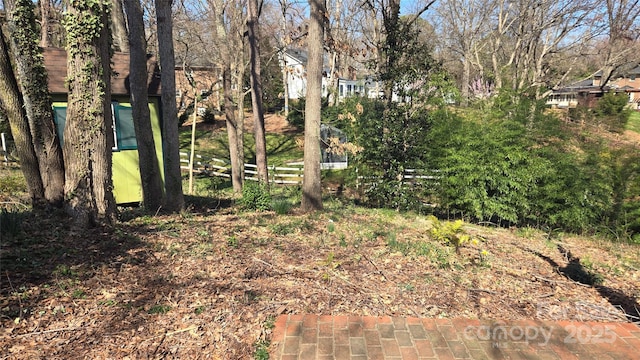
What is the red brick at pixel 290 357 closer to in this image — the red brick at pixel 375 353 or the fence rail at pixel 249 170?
the red brick at pixel 375 353

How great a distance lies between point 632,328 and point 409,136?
6.15m

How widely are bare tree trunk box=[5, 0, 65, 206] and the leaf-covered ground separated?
27.5 inches

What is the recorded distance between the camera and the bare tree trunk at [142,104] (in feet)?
23.1

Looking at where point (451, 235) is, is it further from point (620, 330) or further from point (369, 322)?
point (369, 322)

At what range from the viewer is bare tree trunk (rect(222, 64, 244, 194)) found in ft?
42.8

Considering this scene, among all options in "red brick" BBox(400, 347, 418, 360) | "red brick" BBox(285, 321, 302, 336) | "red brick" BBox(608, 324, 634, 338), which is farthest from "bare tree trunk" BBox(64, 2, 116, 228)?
"red brick" BBox(608, 324, 634, 338)

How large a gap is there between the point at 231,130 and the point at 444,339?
11.3 m

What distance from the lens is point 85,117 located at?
4.94 metres

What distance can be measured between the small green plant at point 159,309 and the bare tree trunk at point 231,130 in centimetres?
1027

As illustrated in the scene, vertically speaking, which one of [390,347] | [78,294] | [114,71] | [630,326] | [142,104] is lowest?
[630,326]

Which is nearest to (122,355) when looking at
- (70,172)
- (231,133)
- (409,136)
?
(70,172)

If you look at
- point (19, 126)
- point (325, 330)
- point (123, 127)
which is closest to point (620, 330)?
point (325, 330)

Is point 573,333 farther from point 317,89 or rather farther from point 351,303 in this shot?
point 317,89

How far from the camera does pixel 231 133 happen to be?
43.4 feet
